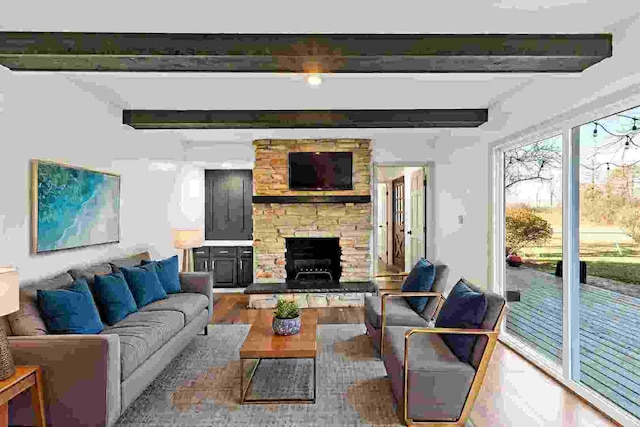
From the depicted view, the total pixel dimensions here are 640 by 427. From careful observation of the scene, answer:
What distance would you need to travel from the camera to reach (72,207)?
157 inches

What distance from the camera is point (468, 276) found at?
5.56 m

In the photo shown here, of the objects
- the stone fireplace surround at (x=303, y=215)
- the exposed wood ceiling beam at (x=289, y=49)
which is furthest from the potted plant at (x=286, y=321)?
the stone fireplace surround at (x=303, y=215)

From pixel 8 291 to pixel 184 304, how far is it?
196cm

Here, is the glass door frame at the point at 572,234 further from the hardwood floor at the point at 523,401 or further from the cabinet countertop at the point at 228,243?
the cabinet countertop at the point at 228,243

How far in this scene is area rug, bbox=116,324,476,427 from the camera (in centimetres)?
292

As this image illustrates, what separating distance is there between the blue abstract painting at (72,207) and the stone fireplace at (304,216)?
2.28 meters

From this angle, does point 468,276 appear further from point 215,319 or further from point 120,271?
point 120,271

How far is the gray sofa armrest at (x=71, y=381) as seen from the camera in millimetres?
2578

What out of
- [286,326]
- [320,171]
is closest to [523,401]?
[286,326]

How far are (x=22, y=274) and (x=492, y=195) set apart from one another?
4561 millimetres

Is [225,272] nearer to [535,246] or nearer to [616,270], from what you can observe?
[535,246]
